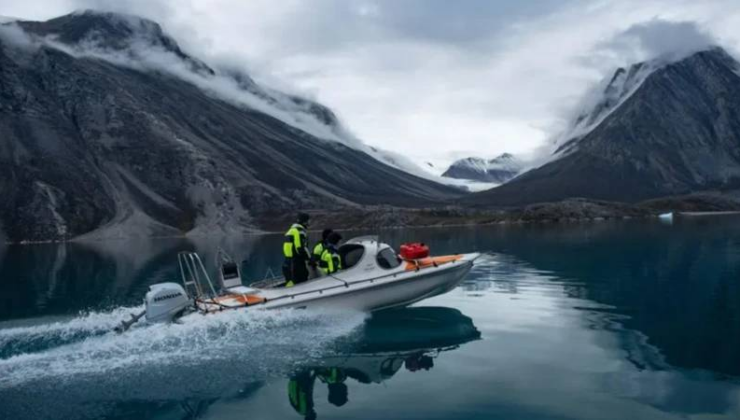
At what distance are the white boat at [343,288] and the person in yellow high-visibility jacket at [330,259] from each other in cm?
30

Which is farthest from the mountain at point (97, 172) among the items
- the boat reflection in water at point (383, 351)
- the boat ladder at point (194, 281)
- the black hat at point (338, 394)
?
the black hat at point (338, 394)

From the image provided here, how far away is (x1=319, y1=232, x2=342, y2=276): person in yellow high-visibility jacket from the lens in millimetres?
24062

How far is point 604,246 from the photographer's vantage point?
2344 inches

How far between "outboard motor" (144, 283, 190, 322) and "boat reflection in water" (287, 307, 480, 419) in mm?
5775

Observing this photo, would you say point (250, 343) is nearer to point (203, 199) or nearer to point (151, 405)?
point (151, 405)

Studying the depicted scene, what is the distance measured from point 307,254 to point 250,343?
527 centimetres

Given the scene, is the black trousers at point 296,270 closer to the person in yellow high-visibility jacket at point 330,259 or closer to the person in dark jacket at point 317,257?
the person in dark jacket at point 317,257

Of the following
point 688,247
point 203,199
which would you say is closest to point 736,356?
point 688,247

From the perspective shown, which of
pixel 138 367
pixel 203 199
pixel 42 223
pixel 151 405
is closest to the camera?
pixel 151 405

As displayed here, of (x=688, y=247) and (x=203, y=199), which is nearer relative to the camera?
(x=688, y=247)

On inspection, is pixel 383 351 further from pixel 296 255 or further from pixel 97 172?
pixel 97 172

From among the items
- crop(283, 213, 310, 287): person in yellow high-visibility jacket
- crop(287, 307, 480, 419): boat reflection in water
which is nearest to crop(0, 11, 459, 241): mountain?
crop(283, 213, 310, 287): person in yellow high-visibility jacket

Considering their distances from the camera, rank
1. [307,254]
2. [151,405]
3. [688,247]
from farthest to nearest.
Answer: [688,247] < [307,254] < [151,405]

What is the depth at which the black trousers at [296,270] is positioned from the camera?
23.9 metres
